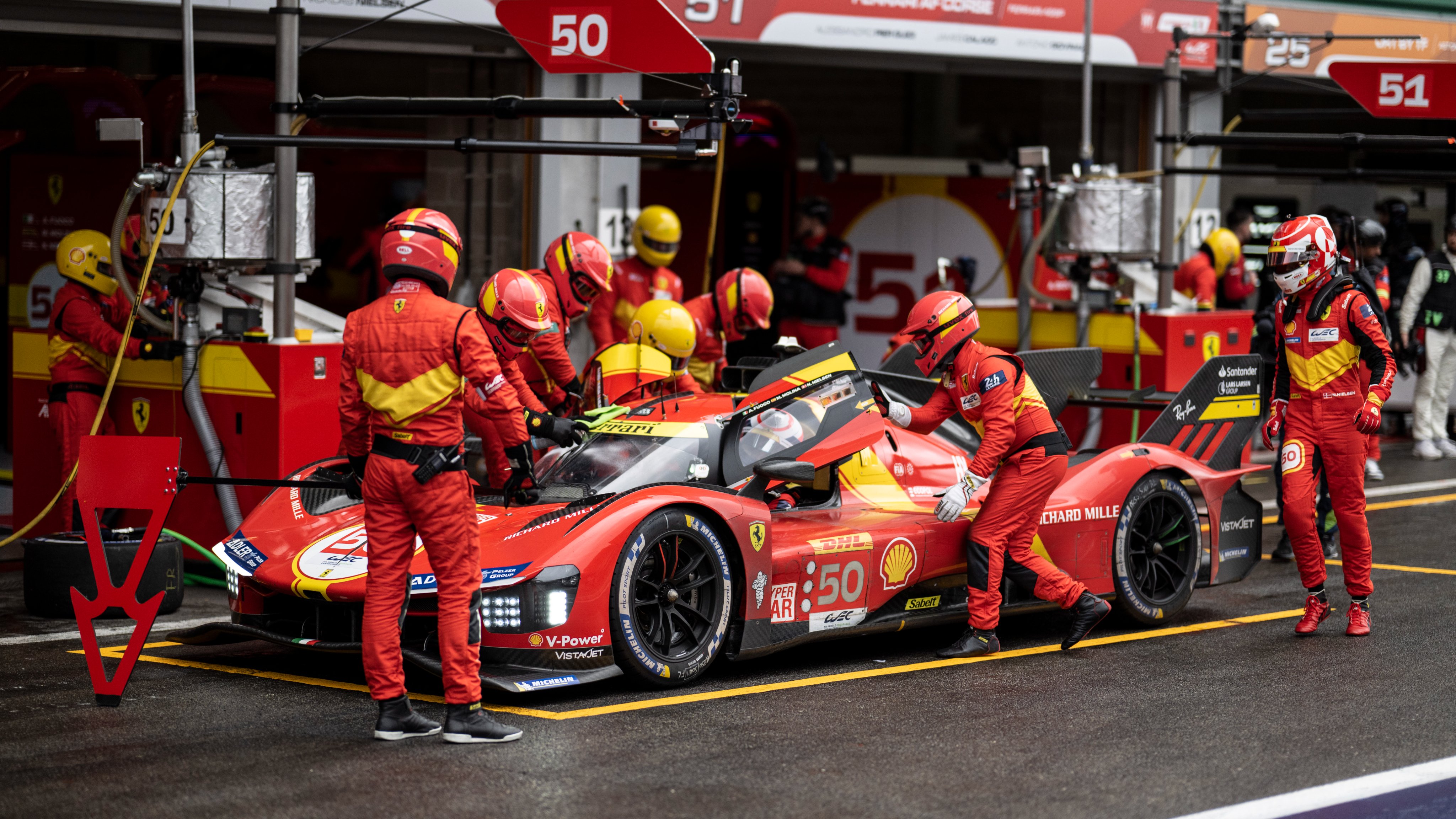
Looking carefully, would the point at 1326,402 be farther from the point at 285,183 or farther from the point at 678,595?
the point at 285,183

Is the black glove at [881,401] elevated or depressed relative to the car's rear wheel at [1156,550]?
elevated

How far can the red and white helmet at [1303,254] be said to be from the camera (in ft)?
29.1

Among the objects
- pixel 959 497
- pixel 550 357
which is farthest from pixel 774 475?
pixel 550 357

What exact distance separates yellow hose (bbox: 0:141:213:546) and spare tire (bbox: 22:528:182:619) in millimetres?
406

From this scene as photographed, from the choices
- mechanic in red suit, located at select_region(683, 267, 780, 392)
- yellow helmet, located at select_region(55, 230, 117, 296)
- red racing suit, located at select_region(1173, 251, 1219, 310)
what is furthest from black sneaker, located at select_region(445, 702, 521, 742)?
Result: red racing suit, located at select_region(1173, 251, 1219, 310)

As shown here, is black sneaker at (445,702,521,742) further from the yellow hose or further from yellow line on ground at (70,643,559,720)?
the yellow hose

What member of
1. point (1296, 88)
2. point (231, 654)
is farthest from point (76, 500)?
point (1296, 88)

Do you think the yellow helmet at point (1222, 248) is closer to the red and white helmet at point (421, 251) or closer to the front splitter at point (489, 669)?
the front splitter at point (489, 669)

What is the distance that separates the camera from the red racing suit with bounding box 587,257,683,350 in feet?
41.1

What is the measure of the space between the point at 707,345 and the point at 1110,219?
13.8 ft

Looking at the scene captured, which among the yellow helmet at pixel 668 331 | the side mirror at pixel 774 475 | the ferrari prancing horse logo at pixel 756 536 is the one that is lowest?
the ferrari prancing horse logo at pixel 756 536

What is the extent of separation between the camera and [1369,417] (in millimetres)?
8633

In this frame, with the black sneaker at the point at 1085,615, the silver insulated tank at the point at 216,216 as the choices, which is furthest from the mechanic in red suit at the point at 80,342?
the black sneaker at the point at 1085,615

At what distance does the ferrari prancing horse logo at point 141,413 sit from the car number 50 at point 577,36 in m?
3.34
